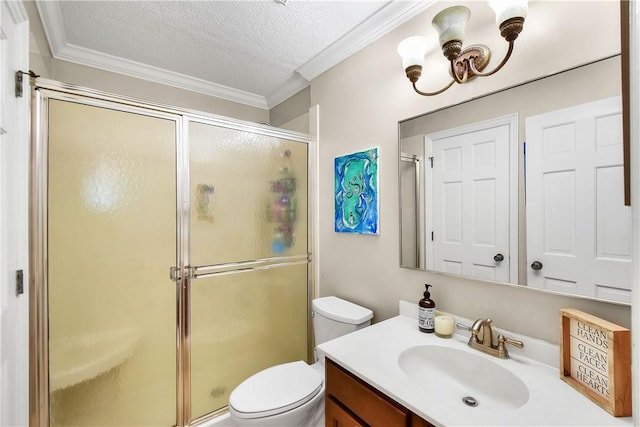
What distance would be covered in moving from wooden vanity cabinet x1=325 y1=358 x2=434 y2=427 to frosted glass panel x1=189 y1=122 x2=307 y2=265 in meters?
1.02

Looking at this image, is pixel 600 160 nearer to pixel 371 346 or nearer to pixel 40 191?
pixel 371 346

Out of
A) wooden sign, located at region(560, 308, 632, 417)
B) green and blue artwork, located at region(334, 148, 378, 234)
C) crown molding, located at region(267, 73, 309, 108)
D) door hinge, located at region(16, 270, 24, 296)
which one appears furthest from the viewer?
crown molding, located at region(267, 73, 309, 108)

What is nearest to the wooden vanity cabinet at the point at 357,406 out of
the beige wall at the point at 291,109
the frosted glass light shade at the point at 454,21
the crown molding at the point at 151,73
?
the frosted glass light shade at the point at 454,21

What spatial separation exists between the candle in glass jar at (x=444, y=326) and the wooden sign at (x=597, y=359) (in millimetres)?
388

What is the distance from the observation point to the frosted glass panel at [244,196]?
171 cm

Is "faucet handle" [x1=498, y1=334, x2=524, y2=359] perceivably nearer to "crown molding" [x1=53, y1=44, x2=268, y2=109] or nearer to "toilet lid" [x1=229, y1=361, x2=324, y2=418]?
"toilet lid" [x1=229, y1=361, x2=324, y2=418]

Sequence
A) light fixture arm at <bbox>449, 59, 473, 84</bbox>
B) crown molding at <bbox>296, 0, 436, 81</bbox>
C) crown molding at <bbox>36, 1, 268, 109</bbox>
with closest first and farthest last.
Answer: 1. light fixture arm at <bbox>449, 59, 473, 84</bbox>
2. crown molding at <bbox>296, 0, 436, 81</bbox>
3. crown molding at <bbox>36, 1, 268, 109</bbox>

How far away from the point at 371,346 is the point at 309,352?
A: 3.97ft

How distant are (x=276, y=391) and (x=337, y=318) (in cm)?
49

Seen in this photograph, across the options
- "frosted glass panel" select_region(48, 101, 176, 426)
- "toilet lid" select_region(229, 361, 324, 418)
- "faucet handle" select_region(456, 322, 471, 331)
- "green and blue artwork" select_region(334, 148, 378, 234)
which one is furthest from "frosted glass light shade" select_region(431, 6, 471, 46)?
"toilet lid" select_region(229, 361, 324, 418)

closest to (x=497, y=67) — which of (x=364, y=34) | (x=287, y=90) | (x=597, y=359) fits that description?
(x=364, y=34)

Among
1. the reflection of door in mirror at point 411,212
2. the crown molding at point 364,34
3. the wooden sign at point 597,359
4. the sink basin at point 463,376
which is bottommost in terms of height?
the sink basin at point 463,376

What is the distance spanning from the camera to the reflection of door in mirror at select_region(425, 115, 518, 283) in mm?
1134

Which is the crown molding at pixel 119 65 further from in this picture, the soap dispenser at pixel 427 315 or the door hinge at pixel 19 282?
the soap dispenser at pixel 427 315
